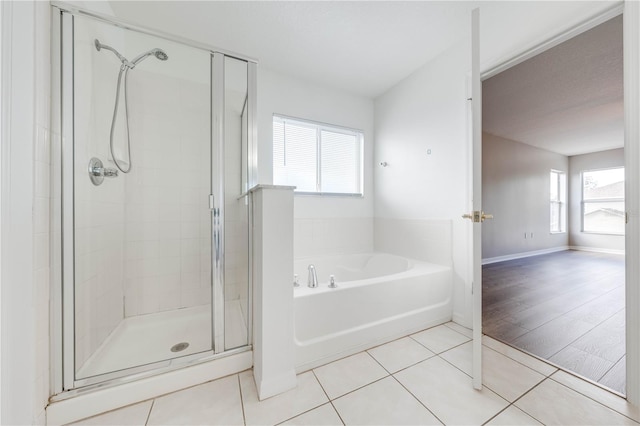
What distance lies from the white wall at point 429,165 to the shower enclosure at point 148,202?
1742mm

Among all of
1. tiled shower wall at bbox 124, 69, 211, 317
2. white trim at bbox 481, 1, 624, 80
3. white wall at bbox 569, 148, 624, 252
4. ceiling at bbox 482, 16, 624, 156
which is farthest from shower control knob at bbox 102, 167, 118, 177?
white wall at bbox 569, 148, 624, 252

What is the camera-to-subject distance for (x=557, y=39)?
4.71 ft

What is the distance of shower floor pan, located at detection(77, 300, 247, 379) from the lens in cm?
127

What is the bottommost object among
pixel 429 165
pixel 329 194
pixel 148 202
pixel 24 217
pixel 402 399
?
pixel 402 399

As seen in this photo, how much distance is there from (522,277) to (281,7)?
433cm

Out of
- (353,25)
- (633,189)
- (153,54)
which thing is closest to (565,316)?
(633,189)

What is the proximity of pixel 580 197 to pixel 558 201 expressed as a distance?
1.83ft

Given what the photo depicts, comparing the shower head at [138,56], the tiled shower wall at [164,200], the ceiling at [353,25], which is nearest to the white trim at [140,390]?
the tiled shower wall at [164,200]

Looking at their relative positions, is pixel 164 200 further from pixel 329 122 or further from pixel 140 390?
pixel 329 122

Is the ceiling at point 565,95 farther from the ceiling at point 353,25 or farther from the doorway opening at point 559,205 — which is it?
the ceiling at point 353,25

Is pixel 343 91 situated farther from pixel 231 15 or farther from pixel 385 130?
pixel 231 15

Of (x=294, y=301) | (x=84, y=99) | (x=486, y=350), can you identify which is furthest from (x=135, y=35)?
(x=486, y=350)

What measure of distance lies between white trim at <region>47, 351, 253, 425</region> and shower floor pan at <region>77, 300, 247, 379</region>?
3.9 inches

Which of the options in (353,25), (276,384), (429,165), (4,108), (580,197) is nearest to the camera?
(4,108)
